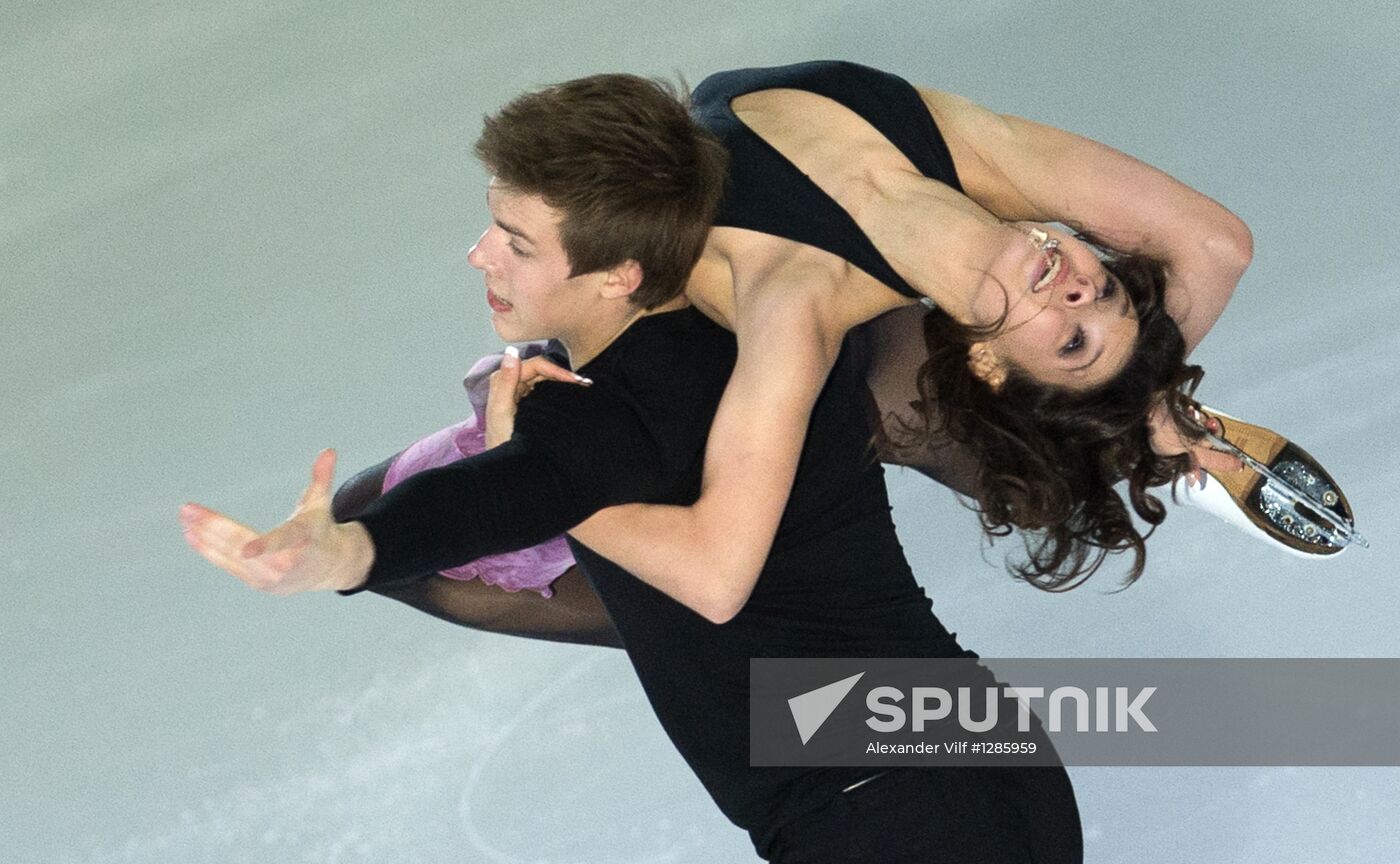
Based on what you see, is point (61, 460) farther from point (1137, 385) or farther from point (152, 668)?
point (1137, 385)

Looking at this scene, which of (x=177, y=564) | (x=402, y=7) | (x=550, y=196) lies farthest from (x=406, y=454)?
(x=402, y=7)

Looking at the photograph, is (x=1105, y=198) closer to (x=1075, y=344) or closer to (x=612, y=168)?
(x=1075, y=344)

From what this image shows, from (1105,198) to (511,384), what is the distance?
2.99ft

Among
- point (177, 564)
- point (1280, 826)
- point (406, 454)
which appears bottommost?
point (1280, 826)

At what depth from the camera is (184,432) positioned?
9.86ft

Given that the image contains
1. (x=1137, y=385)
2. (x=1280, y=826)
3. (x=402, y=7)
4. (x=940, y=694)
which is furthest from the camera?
(x=402, y=7)

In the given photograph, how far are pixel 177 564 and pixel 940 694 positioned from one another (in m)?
1.57

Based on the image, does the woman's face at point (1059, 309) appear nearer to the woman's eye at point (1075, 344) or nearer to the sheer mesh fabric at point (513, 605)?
the woman's eye at point (1075, 344)

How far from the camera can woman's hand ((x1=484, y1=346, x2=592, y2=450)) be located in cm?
179

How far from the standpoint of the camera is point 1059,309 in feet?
6.93

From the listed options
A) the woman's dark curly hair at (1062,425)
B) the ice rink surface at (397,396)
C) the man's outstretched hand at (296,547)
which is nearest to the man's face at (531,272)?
the man's outstretched hand at (296,547)

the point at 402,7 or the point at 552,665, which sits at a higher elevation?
the point at 402,7

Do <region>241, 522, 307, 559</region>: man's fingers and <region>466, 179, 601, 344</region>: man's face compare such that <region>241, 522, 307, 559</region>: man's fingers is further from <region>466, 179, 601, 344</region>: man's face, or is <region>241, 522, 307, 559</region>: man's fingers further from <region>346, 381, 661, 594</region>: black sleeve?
<region>466, 179, 601, 344</region>: man's face

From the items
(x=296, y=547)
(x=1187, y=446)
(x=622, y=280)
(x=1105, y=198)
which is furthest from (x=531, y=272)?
(x=1187, y=446)
